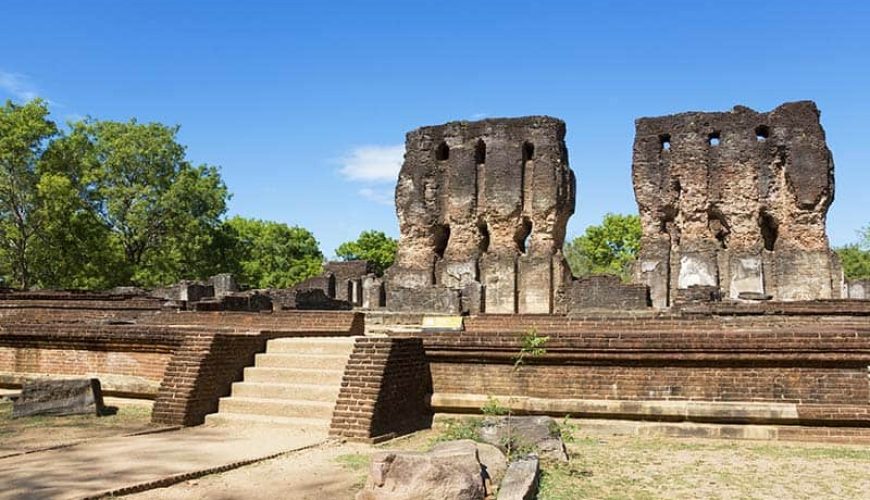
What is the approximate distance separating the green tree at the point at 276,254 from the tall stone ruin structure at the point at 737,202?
1118 inches

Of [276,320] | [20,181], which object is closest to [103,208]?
[20,181]

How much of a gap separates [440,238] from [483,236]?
2.04 m

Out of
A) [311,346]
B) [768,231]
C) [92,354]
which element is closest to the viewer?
[311,346]

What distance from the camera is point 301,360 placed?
9.36 metres

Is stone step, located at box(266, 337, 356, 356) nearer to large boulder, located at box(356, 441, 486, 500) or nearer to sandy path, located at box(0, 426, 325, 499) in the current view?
sandy path, located at box(0, 426, 325, 499)

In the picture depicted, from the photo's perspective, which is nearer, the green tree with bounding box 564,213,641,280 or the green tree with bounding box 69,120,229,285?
the green tree with bounding box 69,120,229,285

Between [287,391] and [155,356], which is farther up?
[155,356]

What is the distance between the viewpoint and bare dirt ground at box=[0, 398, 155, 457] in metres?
7.41

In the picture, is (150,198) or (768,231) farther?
(150,198)

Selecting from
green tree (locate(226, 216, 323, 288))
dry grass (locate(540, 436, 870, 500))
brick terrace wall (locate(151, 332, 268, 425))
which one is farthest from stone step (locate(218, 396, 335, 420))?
green tree (locate(226, 216, 323, 288))

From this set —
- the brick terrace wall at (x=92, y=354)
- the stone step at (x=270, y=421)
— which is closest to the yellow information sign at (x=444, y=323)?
the brick terrace wall at (x=92, y=354)

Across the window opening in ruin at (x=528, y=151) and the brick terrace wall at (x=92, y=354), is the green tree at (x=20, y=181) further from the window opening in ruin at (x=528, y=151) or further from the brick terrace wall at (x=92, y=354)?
the brick terrace wall at (x=92, y=354)

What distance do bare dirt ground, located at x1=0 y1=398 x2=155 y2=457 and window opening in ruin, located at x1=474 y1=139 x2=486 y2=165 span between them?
22.7 m

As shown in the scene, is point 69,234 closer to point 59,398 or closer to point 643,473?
point 59,398
